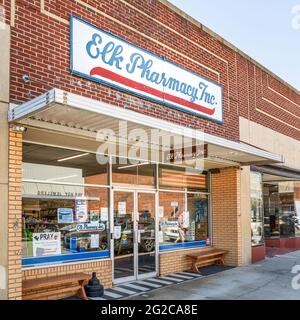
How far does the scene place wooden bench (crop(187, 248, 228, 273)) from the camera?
447 inches

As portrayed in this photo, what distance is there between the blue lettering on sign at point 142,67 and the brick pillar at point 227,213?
2530 mm

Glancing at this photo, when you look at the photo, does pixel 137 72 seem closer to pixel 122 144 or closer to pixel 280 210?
pixel 122 144

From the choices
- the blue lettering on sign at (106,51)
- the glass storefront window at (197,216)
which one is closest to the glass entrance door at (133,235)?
the glass storefront window at (197,216)

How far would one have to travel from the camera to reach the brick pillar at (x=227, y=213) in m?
12.4

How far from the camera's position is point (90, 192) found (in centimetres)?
925

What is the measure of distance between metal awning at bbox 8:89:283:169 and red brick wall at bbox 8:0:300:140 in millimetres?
560

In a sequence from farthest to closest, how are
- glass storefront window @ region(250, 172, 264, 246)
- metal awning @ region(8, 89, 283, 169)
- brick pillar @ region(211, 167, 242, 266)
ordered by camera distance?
1. glass storefront window @ region(250, 172, 264, 246)
2. brick pillar @ region(211, 167, 242, 266)
3. metal awning @ region(8, 89, 283, 169)

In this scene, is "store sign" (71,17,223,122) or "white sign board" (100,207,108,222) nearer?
"store sign" (71,17,223,122)

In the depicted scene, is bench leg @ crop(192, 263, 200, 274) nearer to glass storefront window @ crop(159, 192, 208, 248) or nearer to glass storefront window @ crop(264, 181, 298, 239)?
glass storefront window @ crop(159, 192, 208, 248)

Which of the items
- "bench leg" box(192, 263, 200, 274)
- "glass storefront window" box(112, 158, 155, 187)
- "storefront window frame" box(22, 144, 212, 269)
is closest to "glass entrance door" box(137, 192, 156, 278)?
"storefront window frame" box(22, 144, 212, 269)

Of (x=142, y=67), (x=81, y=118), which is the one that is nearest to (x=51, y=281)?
(x=81, y=118)

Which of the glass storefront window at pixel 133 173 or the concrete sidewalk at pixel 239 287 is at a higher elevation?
the glass storefront window at pixel 133 173

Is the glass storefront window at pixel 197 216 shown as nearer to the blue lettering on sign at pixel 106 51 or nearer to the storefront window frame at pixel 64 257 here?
the storefront window frame at pixel 64 257

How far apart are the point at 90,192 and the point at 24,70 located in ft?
10.7
